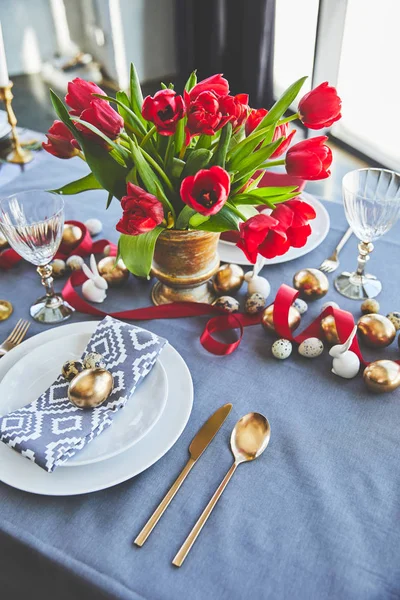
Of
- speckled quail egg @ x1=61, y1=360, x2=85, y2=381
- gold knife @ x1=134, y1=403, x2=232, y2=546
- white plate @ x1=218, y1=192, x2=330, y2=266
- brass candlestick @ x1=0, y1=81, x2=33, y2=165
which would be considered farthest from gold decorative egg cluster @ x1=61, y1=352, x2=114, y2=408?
brass candlestick @ x1=0, y1=81, x2=33, y2=165

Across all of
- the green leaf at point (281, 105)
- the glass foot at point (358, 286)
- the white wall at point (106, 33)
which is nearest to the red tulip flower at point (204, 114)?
the green leaf at point (281, 105)

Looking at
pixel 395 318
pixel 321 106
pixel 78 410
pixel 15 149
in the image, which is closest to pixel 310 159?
pixel 321 106

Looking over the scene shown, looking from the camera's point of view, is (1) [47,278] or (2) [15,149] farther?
(2) [15,149]

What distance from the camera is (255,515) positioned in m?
0.52

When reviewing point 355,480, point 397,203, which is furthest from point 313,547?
point 397,203

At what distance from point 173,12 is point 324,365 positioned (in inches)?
107

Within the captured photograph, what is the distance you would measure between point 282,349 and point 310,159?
0.79 ft

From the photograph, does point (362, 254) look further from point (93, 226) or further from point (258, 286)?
point (93, 226)

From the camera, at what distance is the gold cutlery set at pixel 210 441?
1.65 ft

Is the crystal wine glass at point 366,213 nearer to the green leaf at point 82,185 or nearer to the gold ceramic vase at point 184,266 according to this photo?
the gold ceramic vase at point 184,266

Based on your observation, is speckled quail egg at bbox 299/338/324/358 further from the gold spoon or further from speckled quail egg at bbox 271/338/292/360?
the gold spoon

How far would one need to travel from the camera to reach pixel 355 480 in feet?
1.80

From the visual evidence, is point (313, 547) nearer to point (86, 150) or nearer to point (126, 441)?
point (126, 441)

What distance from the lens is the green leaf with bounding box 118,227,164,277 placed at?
2.04 feet
